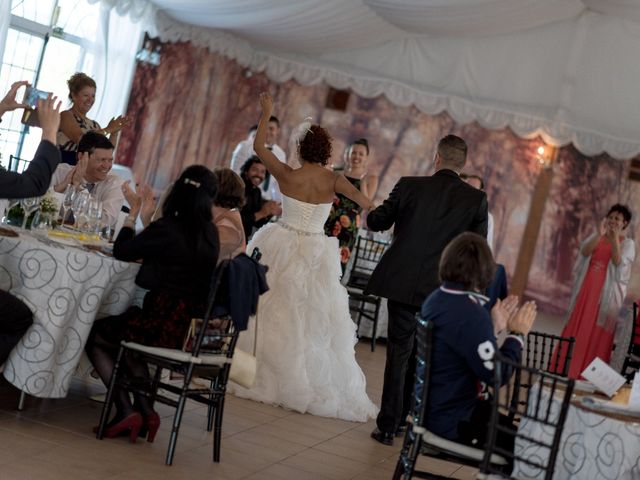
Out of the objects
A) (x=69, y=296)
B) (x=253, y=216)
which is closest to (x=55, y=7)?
(x=253, y=216)

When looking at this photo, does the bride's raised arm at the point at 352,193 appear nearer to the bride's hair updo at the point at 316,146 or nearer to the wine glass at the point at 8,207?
the bride's hair updo at the point at 316,146

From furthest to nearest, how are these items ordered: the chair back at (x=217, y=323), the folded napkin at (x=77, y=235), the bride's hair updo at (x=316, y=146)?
the bride's hair updo at (x=316, y=146)
the folded napkin at (x=77, y=235)
the chair back at (x=217, y=323)

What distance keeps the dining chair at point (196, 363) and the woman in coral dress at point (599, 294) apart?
5423 millimetres

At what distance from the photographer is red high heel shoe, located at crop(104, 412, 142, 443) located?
427 centimetres

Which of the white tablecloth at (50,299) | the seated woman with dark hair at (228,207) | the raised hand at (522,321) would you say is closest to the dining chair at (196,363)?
the white tablecloth at (50,299)

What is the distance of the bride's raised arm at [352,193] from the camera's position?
222 inches

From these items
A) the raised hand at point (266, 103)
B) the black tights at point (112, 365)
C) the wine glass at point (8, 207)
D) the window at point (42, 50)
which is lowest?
Answer: the black tights at point (112, 365)

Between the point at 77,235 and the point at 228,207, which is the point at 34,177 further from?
the point at 228,207

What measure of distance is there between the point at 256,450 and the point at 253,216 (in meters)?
3.56

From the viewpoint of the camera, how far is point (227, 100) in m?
12.6

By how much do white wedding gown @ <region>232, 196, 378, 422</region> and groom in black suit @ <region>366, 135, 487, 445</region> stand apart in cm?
66

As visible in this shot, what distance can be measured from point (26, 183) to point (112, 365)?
3.07 ft

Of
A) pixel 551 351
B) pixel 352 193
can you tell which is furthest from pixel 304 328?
pixel 551 351

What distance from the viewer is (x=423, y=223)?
5.24m
